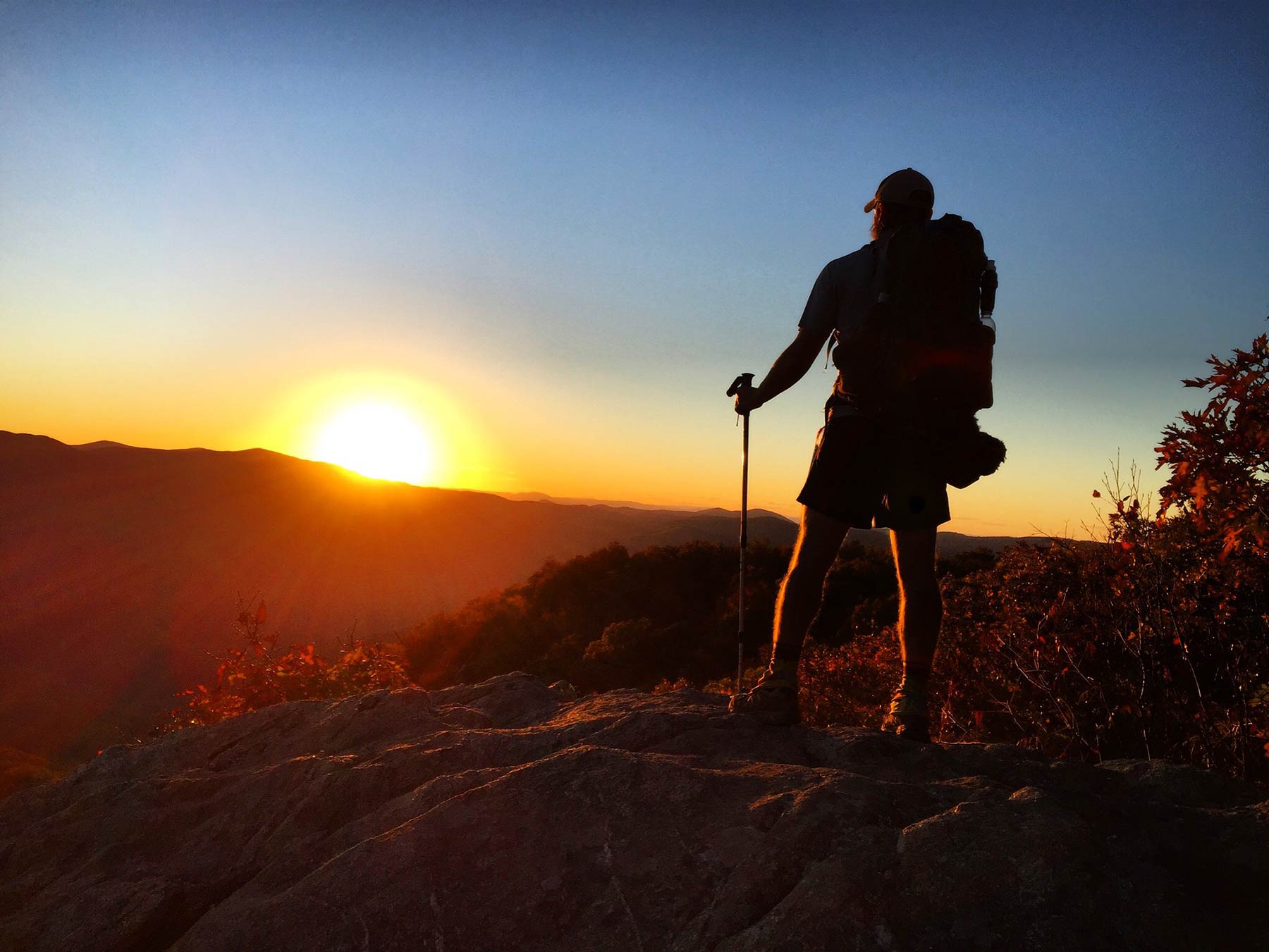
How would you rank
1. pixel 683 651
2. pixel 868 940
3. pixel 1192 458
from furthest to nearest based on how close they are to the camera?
1. pixel 683 651
2. pixel 1192 458
3. pixel 868 940

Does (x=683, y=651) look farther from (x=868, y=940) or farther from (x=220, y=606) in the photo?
(x=220, y=606)

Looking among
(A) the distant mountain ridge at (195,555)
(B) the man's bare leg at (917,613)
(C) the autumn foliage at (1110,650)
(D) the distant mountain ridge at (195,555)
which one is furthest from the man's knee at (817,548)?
(A) the distant mountain ridge at (195,555)

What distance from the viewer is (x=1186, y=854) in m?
1.93

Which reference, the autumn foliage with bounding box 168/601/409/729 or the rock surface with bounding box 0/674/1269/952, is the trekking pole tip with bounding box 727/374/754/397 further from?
the autumn foliage with bounding box 168/601/409/729

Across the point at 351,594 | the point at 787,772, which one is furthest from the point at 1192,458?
the point at 351,594

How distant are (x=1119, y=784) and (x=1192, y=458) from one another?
4.15 feet

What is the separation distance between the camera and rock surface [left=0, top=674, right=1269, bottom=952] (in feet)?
5.38

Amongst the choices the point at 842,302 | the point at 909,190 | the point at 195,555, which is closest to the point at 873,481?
the point at 842,302

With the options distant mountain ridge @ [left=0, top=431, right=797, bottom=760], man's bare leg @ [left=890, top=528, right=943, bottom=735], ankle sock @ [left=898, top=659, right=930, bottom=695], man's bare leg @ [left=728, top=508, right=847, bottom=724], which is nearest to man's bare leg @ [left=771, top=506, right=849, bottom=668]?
man's bare leg @ [left=728, top=508, right=847, bottom=724]

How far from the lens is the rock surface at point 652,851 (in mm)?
1639

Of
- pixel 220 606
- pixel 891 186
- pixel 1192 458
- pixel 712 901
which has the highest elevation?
pixel 891 186

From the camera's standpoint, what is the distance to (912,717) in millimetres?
3111

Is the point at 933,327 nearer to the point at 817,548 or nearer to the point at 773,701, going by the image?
the point at 817,548

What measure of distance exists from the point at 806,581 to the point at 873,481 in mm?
511
